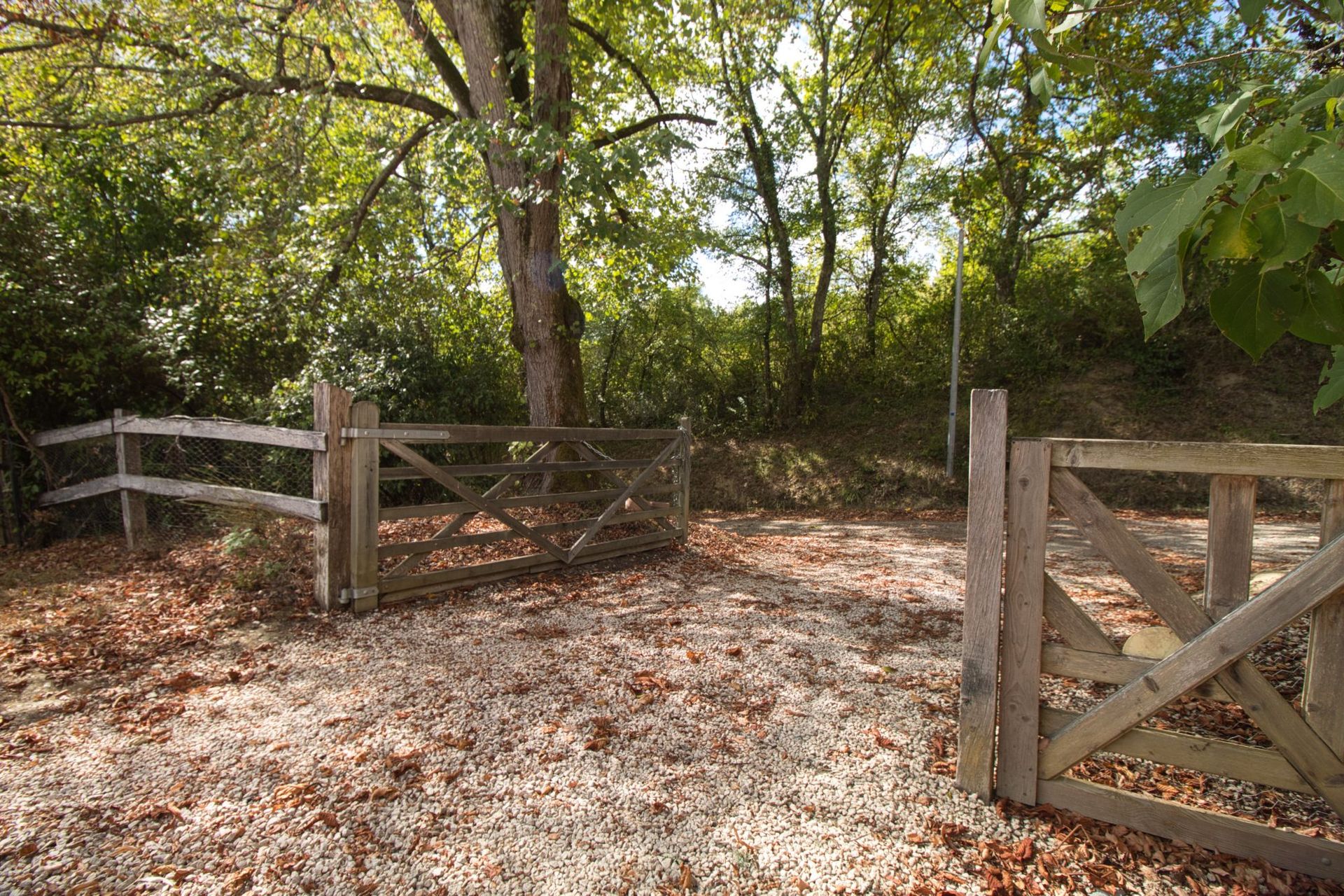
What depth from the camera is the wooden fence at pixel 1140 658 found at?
81.9 inches

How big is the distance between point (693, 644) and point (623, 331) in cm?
1407

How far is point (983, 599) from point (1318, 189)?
1.81m

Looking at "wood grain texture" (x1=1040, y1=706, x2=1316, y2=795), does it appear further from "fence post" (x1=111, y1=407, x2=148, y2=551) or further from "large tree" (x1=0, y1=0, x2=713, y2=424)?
"fence post" (x1=111, y1=407, x2=148, y2=551)

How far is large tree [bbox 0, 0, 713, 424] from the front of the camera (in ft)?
25.4

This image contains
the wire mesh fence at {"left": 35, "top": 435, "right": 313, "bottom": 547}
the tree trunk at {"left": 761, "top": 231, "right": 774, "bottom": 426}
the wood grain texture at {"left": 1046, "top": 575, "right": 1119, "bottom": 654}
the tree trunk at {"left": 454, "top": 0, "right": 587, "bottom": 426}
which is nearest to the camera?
the wood grain texture at {"left": 1046, "top": 575, "right": 1119, "bottom": 654}

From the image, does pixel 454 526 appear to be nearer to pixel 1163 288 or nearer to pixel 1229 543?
pixel 1229 543

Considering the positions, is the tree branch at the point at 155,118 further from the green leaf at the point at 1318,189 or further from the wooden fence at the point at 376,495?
the green leaf at the point at 1318,189

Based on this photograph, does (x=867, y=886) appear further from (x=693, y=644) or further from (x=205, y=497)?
(x=205, y=497)

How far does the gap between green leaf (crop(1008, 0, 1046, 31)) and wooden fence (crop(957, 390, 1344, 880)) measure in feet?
4.53

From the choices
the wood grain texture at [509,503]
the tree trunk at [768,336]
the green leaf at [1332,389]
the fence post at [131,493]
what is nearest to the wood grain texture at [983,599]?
the green leaf at [1332,389]

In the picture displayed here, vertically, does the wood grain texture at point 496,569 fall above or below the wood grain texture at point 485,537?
below

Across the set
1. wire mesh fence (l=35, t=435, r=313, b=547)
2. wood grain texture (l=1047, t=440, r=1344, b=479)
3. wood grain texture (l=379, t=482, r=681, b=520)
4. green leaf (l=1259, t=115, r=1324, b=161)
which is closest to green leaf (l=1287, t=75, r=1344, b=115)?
green leaf (l=1259, t=115, r=1324, b=161)

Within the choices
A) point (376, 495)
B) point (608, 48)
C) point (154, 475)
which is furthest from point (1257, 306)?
point (608, 48)

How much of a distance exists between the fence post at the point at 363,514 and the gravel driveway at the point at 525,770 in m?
0.21
